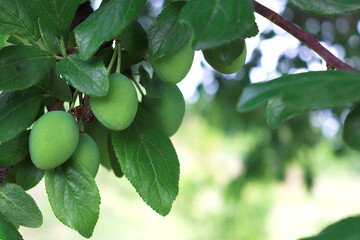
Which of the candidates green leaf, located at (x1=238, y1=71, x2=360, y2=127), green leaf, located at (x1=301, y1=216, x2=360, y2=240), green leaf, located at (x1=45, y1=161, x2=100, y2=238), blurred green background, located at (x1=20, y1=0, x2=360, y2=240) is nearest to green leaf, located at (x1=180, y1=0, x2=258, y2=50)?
green leaf, located at (x1=238, y1=71, x2=360, y2=127)

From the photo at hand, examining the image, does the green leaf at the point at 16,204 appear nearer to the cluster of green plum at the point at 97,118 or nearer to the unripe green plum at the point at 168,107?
the cluster of green plum at the point at 97,118

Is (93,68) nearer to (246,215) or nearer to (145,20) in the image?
(145,20)

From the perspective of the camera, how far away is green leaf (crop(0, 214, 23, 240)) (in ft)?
1.55

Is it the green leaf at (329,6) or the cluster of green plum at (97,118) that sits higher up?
the green leaf at (329,6)

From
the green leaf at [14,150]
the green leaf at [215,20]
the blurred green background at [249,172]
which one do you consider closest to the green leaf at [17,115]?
the green leaf at [14,150]

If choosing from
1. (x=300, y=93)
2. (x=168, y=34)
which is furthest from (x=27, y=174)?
(x=300, y=93)

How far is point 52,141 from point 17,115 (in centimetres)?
7

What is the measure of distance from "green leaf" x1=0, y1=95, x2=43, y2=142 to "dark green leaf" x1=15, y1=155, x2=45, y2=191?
0.06 m

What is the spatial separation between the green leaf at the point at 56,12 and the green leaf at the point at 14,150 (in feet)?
0.46

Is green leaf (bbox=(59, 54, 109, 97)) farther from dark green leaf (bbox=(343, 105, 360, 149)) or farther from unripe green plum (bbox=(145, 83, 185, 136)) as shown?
dark green leaf (bbox=(343, 105, 360, 149))

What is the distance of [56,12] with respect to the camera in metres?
0.50

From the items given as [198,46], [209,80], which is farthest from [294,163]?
[198,46]

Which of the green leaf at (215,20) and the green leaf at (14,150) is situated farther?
the green leaf at (14,150)

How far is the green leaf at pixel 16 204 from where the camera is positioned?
0.53 metres
